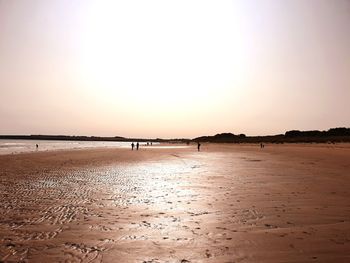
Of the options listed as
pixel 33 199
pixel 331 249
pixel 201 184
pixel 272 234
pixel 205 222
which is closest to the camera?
pixel 331 249

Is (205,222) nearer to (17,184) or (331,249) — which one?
(331,249)

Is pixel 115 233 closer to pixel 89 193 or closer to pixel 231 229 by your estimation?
pixel 231 229

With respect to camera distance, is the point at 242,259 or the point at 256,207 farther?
the point at 256,207

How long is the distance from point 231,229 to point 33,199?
23.7 ft

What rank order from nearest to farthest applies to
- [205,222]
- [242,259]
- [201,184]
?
[242,259] < [205,222] < [201,184]

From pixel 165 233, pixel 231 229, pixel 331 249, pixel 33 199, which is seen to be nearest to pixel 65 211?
pixel 33 199

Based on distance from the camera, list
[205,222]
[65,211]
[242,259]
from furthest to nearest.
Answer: [65,211] < [205,222] < [242,259]

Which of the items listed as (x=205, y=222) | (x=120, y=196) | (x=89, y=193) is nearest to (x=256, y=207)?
(x=205, y=222)

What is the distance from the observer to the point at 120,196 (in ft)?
37.8

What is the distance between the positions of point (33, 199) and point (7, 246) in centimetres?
532

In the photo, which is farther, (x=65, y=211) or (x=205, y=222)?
(x=65, y=211)

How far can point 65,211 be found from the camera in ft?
29.7

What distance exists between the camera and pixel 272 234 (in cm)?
657

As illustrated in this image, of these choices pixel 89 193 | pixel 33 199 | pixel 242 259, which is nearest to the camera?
pixel 242 259
